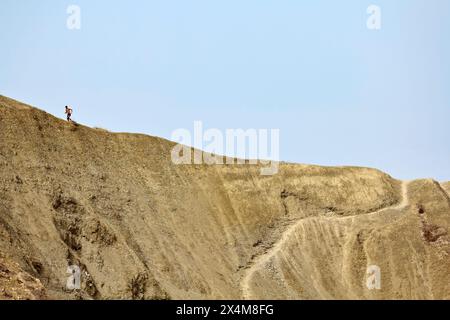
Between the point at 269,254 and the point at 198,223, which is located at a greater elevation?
the point at 198,223

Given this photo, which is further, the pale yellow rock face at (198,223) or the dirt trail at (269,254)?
the dirt trail at (269,254)

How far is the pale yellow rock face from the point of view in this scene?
48.9 meters

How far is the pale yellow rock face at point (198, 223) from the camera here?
48875mm

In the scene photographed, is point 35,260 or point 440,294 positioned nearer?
point 35,260

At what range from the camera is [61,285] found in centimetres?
4466

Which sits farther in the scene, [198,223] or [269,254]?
[269,254]

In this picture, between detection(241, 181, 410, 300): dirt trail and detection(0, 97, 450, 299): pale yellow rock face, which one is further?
detection(241, 181, 410, 300): dirt trail

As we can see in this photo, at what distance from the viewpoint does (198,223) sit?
60094 mm
